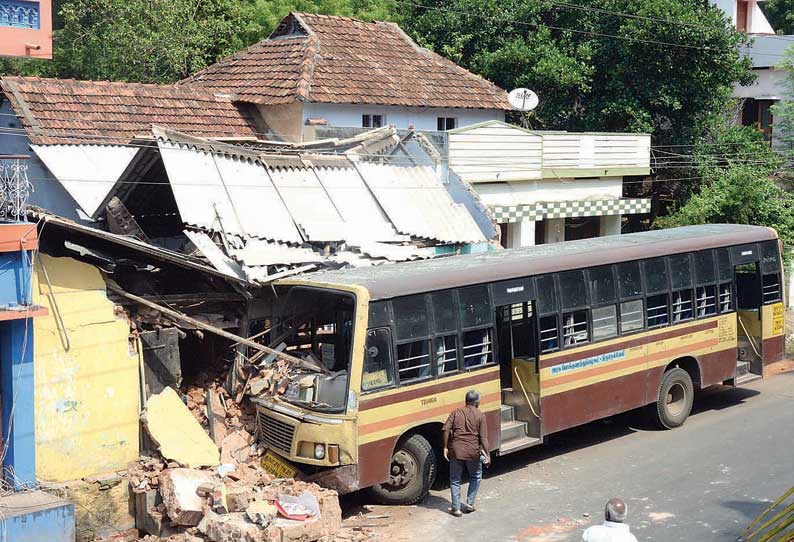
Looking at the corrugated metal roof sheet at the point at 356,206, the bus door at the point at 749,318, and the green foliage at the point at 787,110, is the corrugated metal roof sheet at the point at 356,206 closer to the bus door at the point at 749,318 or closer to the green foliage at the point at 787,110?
the bus door at the point at 749,318

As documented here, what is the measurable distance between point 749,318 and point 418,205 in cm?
600

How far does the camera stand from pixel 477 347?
40.0 ft

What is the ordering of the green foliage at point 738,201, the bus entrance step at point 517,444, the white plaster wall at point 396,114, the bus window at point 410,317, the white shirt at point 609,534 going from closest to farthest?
the white shirt at point 609,534 → the bus window at point 410,317 → the bus entrance step at point 517,444 → the white plaster wall at point 396,114 → the green foliage at point 738,201

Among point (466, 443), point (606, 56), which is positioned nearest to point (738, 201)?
point (606, 56)

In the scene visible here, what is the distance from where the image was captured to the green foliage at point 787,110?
27.2 m

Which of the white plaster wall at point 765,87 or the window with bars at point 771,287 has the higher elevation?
the white plaster wall at point 765,87

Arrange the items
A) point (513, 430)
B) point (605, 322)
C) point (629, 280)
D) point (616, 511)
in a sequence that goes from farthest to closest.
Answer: point (629, 280), point (605, 322), point (513, 430), point (616, 511)

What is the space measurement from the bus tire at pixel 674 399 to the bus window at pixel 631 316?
1.11m

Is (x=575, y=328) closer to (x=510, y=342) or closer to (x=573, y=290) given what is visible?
(x=573, y=290)

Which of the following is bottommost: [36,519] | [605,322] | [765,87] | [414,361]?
[36,519]

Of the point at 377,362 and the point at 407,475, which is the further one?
the point at 407,475

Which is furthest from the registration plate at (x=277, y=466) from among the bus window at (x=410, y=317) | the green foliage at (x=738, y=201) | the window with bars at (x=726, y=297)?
the green foliage at (x=738, y=201)

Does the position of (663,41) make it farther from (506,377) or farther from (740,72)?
(506,377)

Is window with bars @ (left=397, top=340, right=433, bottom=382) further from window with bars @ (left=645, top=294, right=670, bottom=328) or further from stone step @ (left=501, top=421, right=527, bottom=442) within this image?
window with bars @ (left=645, top=294, right=670, bottom=328)
